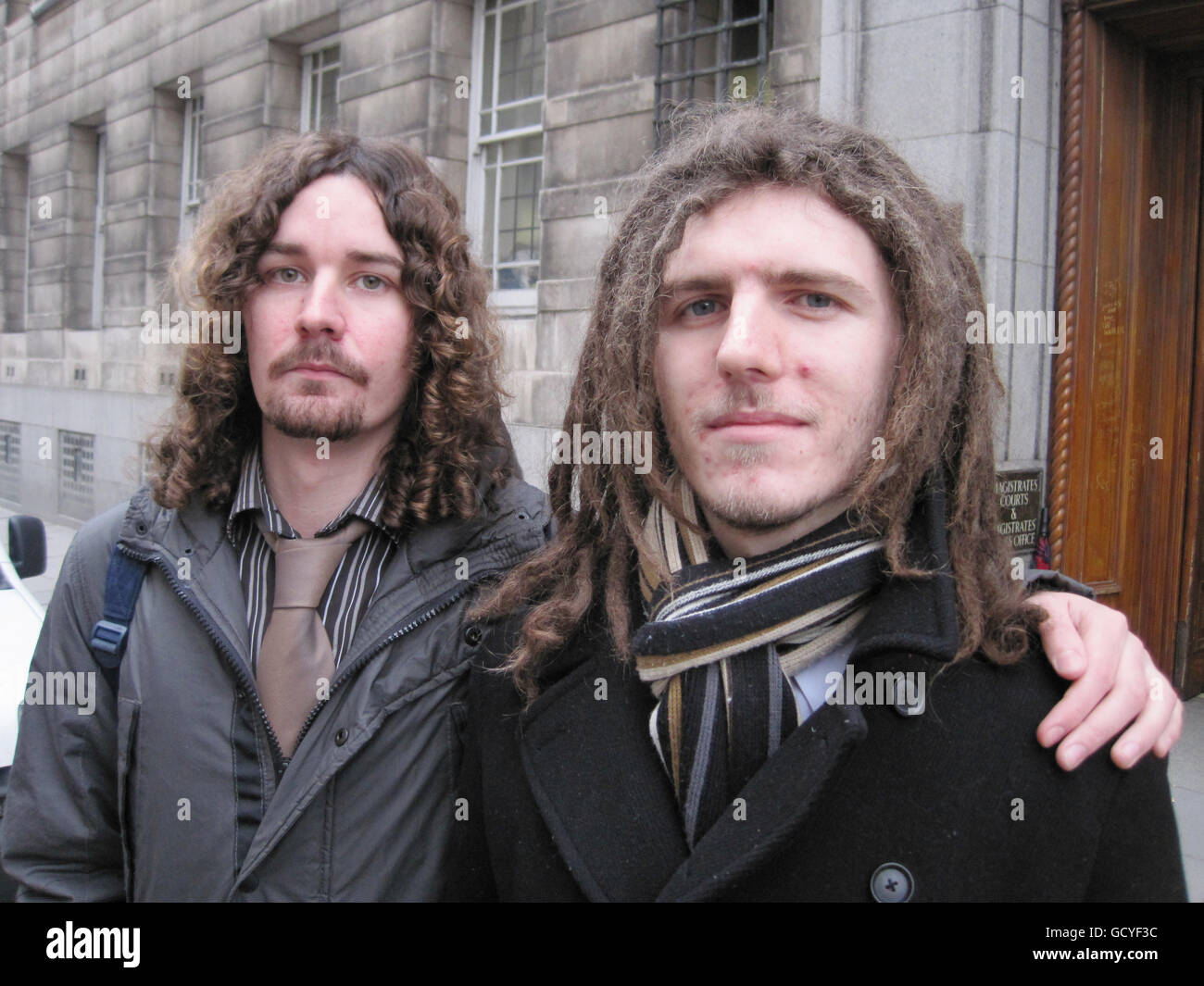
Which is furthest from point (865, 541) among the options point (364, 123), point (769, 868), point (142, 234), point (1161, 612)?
point (142, 234)

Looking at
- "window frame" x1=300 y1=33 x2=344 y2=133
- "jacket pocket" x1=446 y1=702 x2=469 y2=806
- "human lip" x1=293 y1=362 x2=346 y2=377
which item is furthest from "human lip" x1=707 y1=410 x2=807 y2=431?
"window frame" x1=300 y1=33 x2=344 y2=133

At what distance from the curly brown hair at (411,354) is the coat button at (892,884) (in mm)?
1124

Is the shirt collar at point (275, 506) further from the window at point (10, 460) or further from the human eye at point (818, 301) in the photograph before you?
the window at point (10, 460)

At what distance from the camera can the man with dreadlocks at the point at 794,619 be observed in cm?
157

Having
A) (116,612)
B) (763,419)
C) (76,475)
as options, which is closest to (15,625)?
(116,612)

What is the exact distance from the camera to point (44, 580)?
11.4m

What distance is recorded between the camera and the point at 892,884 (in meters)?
1.56

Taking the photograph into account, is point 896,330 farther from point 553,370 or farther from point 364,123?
point 364,123

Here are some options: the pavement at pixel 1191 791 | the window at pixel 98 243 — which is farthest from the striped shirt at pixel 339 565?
the window at pixel 98 243

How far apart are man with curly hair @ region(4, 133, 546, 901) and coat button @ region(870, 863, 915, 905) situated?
837 millimetres

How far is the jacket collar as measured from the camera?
1.56 metres

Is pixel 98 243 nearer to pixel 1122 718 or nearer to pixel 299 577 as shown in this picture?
pixel 299 577

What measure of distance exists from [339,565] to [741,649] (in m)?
0.95

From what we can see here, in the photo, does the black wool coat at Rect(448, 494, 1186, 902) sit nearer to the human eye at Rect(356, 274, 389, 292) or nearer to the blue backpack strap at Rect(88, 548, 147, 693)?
the blue backpack strap at Rect(88, 548, 147, 693)
